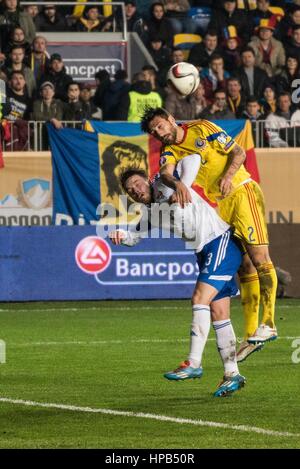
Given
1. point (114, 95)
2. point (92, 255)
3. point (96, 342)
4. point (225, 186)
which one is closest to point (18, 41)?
point (114, 95)

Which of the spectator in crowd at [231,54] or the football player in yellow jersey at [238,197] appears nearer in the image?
the football player in yellow jersey at [238,197]

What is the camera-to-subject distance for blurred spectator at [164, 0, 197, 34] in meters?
27.1

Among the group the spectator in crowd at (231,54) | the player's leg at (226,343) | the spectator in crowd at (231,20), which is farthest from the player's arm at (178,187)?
the spectator in crowd at (231,20)

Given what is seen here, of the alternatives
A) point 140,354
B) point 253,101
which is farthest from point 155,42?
point 140,354

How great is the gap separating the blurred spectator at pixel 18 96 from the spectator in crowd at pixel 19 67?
0.18 meters

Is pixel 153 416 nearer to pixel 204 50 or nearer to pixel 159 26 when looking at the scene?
pixel 204 50

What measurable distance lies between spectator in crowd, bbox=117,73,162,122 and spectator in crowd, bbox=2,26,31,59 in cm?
189

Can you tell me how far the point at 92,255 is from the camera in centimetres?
2050

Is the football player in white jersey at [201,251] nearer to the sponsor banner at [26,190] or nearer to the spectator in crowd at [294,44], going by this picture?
the sponsor banner at [26,190]

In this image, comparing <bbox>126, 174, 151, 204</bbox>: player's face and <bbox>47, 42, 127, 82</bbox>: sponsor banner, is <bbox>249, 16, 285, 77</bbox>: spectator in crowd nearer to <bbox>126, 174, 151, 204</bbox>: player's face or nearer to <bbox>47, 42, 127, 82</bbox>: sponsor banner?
<bbox>47, 42, 127, 82</bbox>: sponsor banner

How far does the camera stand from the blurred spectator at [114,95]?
2300 cm

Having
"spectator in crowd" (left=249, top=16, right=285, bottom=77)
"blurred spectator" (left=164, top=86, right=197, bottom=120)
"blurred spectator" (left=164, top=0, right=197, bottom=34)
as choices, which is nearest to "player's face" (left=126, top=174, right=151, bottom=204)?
"blurred spectator" (left=164, top=86, right=197, bottom=120)

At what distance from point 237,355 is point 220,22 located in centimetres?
1541

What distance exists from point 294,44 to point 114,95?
4870mm
